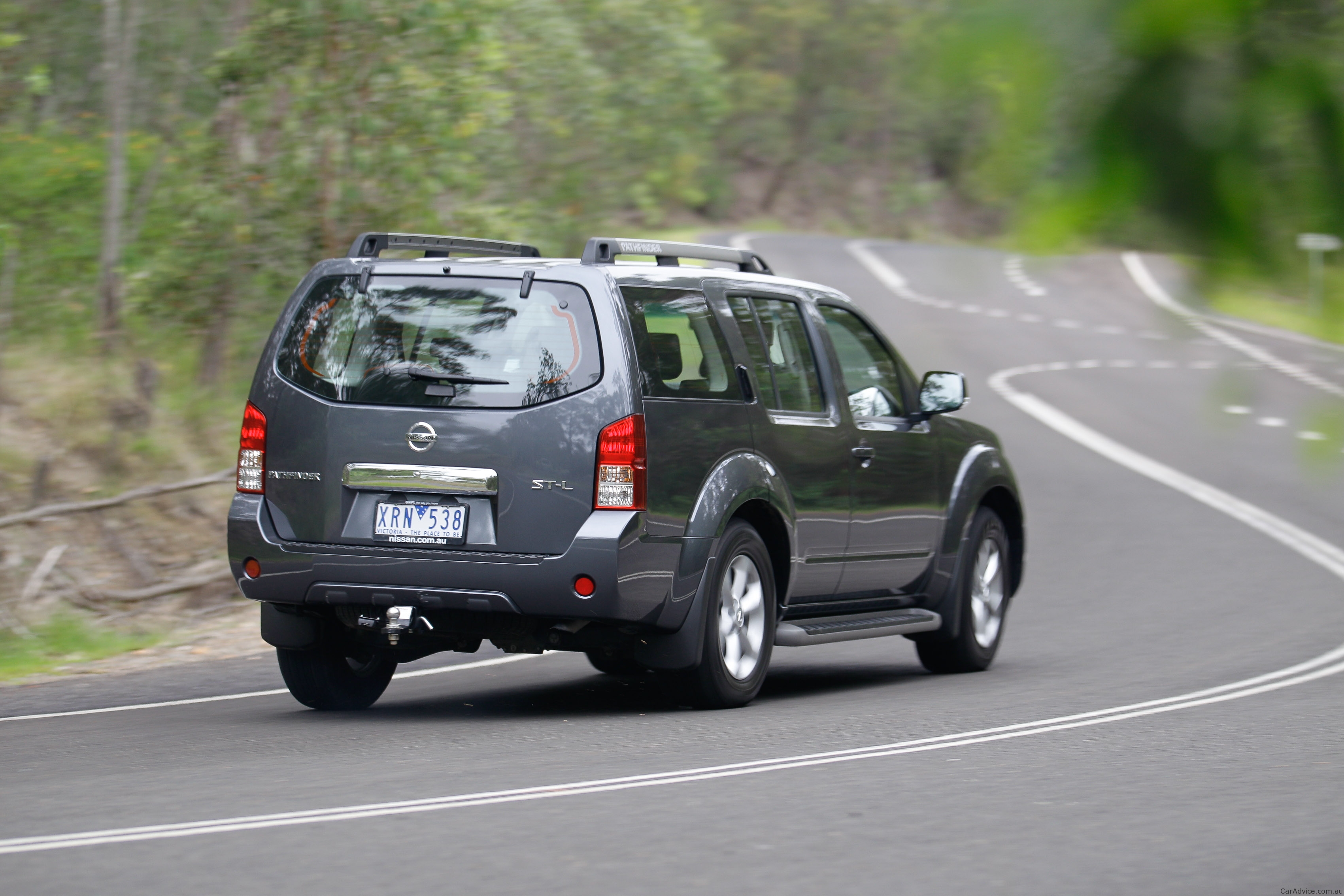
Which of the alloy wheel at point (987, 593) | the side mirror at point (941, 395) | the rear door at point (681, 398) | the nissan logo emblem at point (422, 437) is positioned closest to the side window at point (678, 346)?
the rear door at point (681, 398)

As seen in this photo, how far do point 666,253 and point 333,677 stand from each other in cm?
246

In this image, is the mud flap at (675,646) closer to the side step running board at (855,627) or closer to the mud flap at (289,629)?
the side step running board at (855,627)

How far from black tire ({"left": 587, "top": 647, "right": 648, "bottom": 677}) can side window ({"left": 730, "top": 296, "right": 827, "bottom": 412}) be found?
4.46 feet

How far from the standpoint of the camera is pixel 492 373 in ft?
24.5

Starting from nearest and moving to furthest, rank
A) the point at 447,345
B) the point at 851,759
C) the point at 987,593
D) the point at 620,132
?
the point at 851,759, the point at 447,345, the point at 987,593, the point at 620,132

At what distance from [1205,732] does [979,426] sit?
3.36 metres

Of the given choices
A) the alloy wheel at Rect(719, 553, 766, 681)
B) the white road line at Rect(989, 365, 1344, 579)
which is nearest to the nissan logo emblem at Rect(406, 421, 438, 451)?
the alloy wheel at Rect(719, 553, 766, 681)

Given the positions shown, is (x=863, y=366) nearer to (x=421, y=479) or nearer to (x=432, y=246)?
(x=432, y=246)

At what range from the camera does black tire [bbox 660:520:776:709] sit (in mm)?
7828

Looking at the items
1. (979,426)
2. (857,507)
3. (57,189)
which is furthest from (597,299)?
(57,189)

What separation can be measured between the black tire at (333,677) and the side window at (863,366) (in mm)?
2652

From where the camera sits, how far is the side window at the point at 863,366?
921cm

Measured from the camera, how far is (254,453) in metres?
7.84

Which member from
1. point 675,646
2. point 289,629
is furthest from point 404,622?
point 675,646
